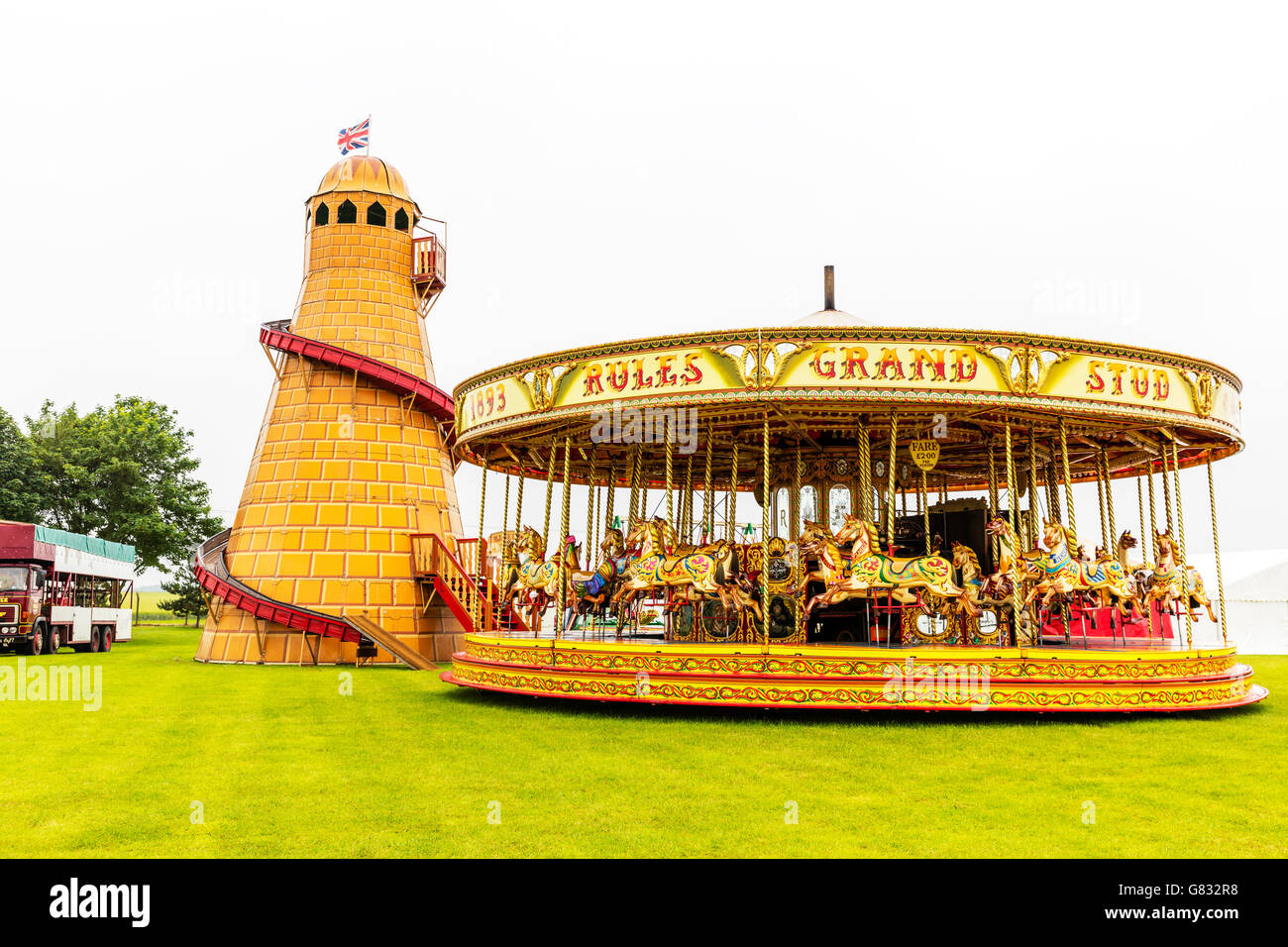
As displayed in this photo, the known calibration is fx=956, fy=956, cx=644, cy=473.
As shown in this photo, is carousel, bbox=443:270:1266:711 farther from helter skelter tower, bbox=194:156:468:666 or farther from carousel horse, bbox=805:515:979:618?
helter skelter tower, bbox=194:156:468:666

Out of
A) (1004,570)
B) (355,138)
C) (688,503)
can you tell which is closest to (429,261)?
(355,138)

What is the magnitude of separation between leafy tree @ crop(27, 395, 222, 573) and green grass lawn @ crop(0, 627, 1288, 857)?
24782 millimetres

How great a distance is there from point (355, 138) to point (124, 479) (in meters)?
18.0

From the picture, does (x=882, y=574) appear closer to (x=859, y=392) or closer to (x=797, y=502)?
(x=859, y=392)

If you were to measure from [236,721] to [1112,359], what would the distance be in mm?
11930

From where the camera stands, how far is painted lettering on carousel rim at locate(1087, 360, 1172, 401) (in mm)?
11867

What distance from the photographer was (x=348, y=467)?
2234 centimetres

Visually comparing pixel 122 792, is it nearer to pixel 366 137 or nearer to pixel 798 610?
pixel 798 610

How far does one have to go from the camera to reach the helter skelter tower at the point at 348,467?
70.1 feet

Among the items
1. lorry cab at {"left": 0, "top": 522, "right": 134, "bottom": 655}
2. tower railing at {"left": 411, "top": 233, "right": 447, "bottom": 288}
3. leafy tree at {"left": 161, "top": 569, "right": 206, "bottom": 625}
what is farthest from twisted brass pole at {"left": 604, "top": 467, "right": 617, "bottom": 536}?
leafy tree at {"left": 161, "top": 569, "right": 206, "bottom": 625}

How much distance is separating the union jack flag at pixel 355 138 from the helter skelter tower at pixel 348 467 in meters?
0.72

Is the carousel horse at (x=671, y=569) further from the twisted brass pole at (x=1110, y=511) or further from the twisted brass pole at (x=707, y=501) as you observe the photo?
the twisted brass pole at (x=1110, y=511)

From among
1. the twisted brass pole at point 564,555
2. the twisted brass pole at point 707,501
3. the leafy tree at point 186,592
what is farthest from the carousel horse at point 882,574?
the leafy tree at point 186,592

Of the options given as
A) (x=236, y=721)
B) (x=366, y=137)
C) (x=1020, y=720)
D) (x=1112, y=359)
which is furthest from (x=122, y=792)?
(x=366, y=137)
